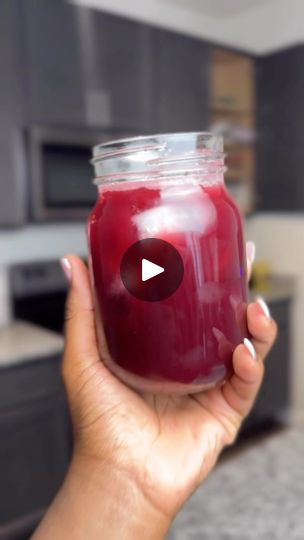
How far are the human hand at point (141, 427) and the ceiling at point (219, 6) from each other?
2483mm

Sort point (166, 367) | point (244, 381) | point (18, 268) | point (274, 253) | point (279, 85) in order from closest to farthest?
point (166, 367) → point (244, 381) → point (18, 268) → point (279, 85) → point (274, 253)

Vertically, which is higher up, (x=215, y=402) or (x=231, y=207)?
(x=231, y=207)

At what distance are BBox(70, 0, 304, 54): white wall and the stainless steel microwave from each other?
3.07 ft

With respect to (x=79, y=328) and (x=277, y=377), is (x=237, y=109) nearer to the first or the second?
(x=277, y=377)

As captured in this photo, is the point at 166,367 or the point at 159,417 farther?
the point at 159,417

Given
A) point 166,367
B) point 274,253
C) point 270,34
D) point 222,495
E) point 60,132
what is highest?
point 270,34

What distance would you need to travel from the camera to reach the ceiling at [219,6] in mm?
2744

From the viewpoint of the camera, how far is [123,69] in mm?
2150

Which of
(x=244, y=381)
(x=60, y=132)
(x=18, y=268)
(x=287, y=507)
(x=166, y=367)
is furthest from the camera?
(x=18, y=268)

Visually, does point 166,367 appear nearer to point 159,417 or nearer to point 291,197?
point 159,417

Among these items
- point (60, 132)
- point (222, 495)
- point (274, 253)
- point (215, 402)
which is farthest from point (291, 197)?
point (215, 402)

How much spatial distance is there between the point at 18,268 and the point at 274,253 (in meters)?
1.63

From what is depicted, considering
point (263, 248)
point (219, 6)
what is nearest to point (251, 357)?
point (263, 248)

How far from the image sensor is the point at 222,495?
1124 mm
